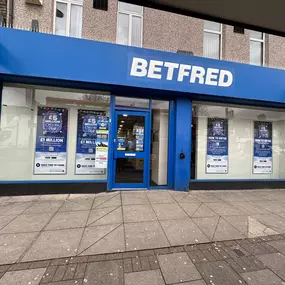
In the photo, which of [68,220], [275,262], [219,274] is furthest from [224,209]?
[68,220]

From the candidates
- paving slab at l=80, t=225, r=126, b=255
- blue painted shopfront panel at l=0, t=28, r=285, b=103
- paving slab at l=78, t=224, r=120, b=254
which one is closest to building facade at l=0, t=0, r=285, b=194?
blue painted shopfront panel at l=0, t=28, r=285, b=103

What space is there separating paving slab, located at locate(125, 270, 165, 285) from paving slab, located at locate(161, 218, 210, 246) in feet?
2.49

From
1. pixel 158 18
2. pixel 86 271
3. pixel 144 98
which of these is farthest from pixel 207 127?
pixel 86 271

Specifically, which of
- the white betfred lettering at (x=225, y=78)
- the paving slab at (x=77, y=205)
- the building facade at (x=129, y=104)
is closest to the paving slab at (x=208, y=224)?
the building facade at (x=129, y=104)

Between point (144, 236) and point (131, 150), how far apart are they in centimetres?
295

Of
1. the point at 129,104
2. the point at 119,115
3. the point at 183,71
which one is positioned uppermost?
the point at 183,71

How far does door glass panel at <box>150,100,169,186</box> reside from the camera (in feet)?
20.1

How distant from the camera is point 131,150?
231 inches

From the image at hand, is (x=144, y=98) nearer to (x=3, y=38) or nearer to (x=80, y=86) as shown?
(x=80, y=86)

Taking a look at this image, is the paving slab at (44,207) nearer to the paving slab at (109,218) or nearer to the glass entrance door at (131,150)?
the paving slab at (109,218)

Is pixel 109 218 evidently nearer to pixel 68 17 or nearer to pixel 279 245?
pixel 279 245

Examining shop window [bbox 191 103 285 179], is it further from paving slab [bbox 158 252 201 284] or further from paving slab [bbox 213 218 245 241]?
paving slab [bbox 158 252 201 284]

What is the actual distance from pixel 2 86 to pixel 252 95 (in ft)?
23.3

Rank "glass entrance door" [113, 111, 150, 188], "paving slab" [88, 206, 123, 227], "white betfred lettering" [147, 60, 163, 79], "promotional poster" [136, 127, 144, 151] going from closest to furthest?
"paving slab" [88, 206, 123, 227], "white betfred lettering" [147, 60, 163, 79], "glass entrance door" [113, 111, 150, 188], "promotional poster" [136, 127, 144, 151]
